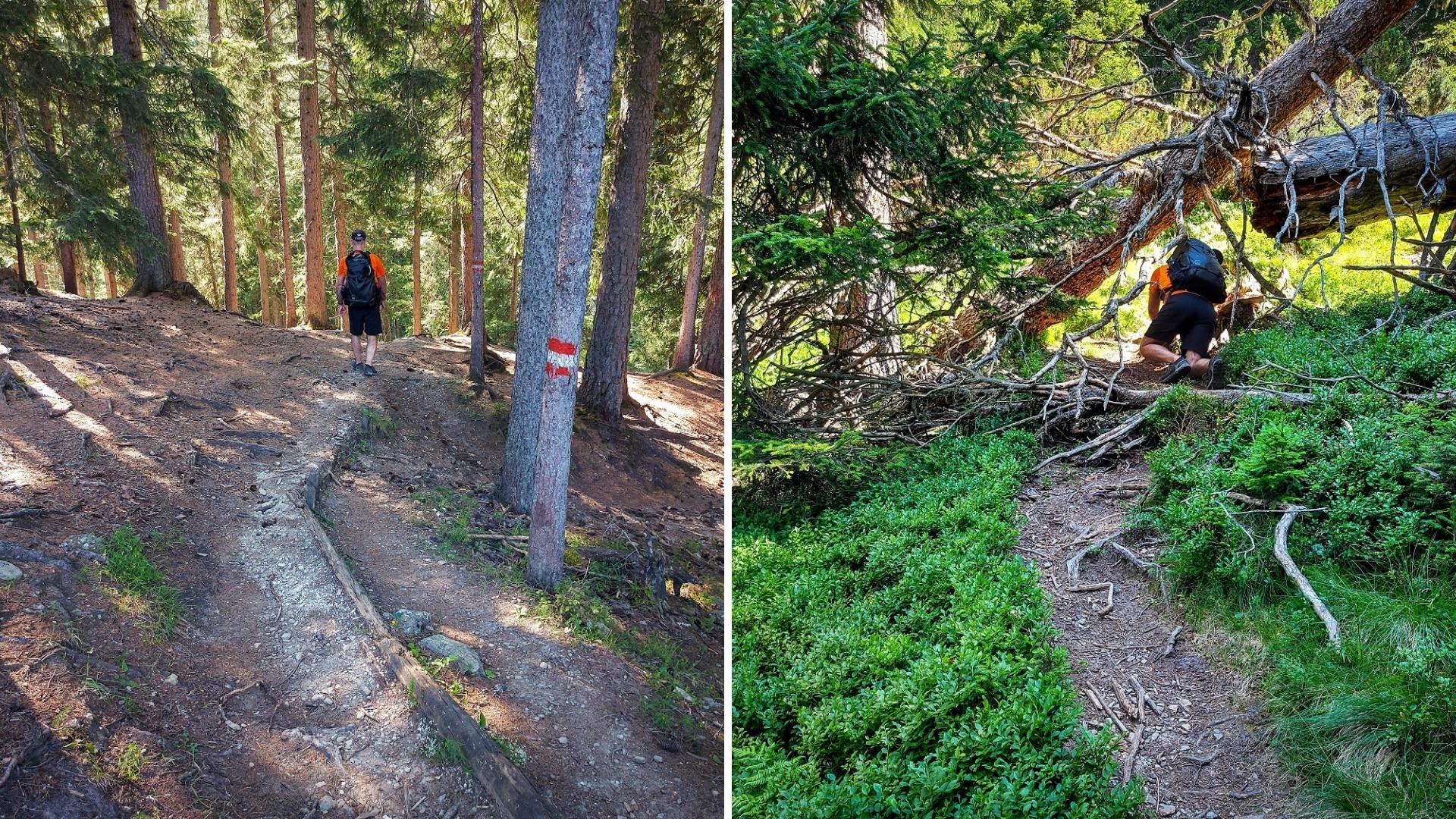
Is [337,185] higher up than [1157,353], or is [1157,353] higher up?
[337,185]

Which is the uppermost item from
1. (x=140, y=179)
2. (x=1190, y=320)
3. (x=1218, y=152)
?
(x=140, y=179)

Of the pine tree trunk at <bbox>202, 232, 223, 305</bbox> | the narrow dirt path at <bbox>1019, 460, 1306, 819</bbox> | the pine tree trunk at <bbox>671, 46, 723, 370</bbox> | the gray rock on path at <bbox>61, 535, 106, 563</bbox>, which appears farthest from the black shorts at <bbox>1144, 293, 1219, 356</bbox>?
the pine tree trunk at <bbox>202, 232, 223, 305</bbox>

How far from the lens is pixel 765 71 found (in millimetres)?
3541

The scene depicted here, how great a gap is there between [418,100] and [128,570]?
9221 millimetres

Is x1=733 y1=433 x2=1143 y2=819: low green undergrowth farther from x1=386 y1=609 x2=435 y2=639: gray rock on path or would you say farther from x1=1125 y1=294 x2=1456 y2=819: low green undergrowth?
x1=386 y1=609 x2=435 y2=639: gray rock on path

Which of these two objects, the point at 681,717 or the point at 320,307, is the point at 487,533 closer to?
the point at 681,717

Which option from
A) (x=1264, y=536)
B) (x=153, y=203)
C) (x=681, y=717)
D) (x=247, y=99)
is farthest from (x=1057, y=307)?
(x=247, y=99)

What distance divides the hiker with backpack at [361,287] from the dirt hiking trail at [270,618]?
104 cm

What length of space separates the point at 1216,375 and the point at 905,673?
3970 mm

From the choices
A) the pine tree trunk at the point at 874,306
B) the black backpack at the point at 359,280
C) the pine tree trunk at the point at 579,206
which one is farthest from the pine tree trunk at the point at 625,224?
the pine tree trunk at the point at 874,306

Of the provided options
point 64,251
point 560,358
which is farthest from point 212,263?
point 560,358

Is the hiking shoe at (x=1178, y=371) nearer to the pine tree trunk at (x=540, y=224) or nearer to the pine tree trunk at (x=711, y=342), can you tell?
the pine tree trunk at (x=540, y=224)

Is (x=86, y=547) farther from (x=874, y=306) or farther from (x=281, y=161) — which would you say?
(x=281, y=161)

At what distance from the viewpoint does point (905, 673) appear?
10.2 ft
